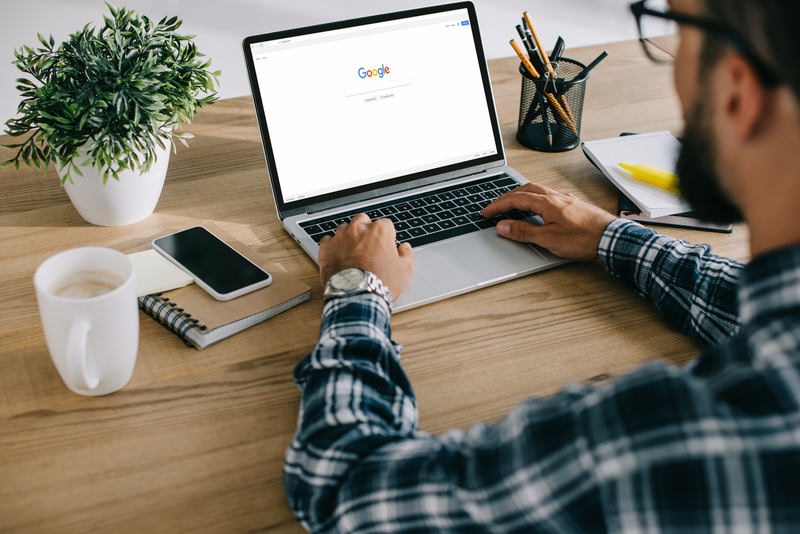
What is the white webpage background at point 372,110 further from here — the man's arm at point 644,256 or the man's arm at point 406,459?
the man's arm at point 406,459

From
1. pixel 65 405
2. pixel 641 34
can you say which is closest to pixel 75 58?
pixel 65 405

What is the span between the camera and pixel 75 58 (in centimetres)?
87

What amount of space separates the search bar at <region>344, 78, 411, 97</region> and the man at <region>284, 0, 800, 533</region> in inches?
21.3

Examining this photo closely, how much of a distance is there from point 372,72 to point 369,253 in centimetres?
37

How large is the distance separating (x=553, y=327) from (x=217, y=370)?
1.47 ft

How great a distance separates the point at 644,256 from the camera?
0.88 m

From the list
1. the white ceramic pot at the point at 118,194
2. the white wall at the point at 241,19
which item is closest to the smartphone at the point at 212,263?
the white ceramic pot at the point at 118,194

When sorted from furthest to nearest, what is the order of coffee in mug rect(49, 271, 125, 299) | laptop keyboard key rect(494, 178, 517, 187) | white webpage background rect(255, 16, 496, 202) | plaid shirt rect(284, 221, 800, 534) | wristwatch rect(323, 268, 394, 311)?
laptop keyboard key rect(494, 178, 517, 187), white webpage background rect(255, 16, 496, 202), wristwatch rect(323, 268, 394, 311), coffee in mug rect(49, 271, 125, 299), plaid shirt rect(284, 221, 800, 534)

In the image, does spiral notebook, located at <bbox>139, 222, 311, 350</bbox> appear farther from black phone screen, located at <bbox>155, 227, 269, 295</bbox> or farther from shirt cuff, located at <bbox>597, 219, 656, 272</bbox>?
shirt cuff, located at <bbox>597, 219, 656, 272</bbox>

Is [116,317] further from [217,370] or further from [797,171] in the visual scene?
[797,171]

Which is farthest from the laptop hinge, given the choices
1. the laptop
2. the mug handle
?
the mug handle

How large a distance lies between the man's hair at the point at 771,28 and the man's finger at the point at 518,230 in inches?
19.6

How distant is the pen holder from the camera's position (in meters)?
1.22

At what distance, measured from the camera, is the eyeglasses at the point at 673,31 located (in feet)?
1.48
